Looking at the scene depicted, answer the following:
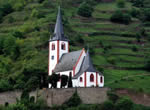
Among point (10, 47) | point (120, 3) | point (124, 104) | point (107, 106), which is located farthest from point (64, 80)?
point (120, 3)

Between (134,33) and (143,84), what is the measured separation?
3456 cm

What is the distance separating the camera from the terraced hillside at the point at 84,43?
247 feet

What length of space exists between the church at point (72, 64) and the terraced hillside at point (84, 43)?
365cm

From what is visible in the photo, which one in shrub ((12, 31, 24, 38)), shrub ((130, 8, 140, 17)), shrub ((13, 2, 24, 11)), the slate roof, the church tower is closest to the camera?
the slate roof

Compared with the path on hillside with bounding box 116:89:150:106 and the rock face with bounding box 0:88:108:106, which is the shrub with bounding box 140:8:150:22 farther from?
the rock face with bounding box 0:88:108:106

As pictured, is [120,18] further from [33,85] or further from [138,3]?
[33,85]

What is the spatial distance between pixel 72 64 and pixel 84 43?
78.9 feet

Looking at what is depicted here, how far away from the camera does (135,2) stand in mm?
131375

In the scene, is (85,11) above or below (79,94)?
above

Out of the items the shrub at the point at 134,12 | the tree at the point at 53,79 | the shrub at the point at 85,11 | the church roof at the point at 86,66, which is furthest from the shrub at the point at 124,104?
the shrub at the point at 134,12

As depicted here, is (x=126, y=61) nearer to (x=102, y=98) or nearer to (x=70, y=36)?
(x=70, y=36)

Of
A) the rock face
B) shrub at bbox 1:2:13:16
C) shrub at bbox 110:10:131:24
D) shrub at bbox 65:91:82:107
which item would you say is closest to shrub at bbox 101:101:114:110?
the rock face

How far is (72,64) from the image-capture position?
2655 inches

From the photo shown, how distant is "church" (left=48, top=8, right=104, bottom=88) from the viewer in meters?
64.3
